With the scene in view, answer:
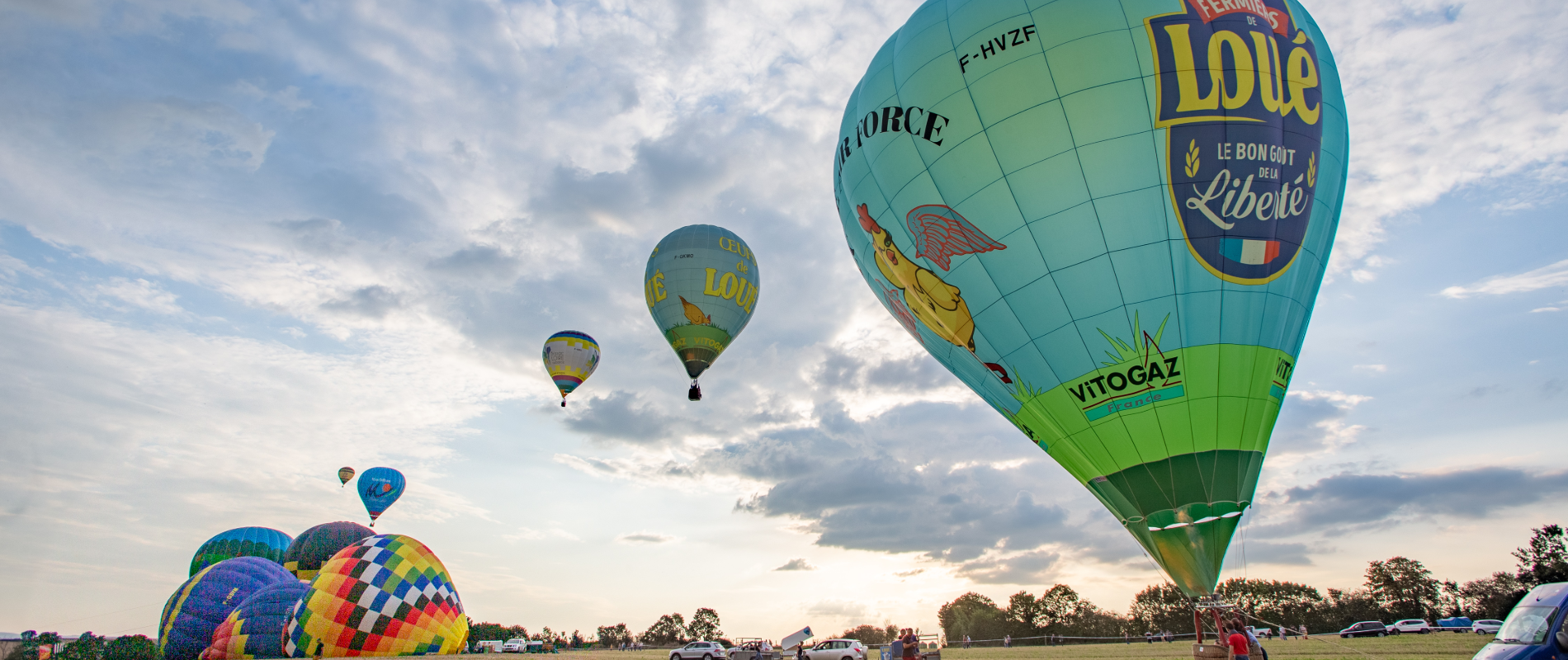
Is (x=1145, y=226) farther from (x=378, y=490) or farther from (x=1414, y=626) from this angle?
(x=1414, y=626)

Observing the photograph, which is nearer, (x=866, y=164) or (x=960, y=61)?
(x=960, y=61)

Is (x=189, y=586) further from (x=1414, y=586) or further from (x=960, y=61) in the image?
(x=1414, y=586)

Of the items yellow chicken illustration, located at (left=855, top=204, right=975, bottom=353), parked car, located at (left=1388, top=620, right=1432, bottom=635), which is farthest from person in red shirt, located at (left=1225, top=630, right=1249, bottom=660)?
parked car, located at (left=1388, top=620, right=1432, bottom=635)

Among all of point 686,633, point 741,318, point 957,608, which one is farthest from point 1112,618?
point 741,318

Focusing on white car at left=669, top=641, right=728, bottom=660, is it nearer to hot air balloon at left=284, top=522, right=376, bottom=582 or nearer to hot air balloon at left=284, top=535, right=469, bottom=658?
hot air balloon at left=284, top=535, right=469, bottom=658

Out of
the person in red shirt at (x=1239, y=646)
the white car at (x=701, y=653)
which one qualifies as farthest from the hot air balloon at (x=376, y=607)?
the person in red shirt at (x=1239, y=646)

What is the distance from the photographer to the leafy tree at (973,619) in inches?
3039

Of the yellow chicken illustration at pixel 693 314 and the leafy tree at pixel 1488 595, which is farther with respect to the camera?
the leafy tree at pixel 1488 595

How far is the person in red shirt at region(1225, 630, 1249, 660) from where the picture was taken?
8984 millimetres

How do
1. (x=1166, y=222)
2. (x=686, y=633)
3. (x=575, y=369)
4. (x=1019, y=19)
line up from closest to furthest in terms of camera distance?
(x=1166, y=222) → (x=1019, y=19) → (x=575, y=369) → (x=686, y=633)

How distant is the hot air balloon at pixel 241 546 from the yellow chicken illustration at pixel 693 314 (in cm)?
2379

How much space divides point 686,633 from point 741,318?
250 feet

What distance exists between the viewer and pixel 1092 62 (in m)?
11.0

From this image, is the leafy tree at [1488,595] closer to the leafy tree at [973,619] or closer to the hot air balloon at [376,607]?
the leafy tree at [973,619]
